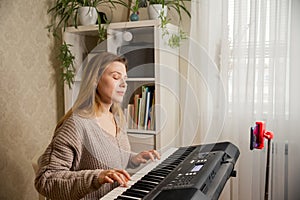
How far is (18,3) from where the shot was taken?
6.73 ft

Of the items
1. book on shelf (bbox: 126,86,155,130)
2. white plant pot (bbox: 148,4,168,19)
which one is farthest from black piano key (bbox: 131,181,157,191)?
white plant pot (bbox: 148,4,168,19)

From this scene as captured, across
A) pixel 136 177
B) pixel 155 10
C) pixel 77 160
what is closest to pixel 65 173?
pixel 77 160

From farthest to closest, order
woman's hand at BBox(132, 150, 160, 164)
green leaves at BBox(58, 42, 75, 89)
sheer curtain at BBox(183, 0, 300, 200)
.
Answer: green leaves at BBox(58, 42, 75, 89) → sheer curtain at BBox(183, 0, 300, 200) → woman's hand at BBox(132, 150, 160, 164)

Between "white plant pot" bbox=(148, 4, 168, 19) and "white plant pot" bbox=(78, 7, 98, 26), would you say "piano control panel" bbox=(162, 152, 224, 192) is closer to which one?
"white plant pot" bbox=(148, 4, 168, 19)

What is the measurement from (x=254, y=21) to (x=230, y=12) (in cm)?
16

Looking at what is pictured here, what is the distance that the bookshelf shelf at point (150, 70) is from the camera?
6.17 ft

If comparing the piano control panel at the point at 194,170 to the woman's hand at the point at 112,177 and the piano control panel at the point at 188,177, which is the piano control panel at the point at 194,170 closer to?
the piano control panel at the point at 188,177

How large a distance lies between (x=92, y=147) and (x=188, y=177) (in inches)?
16.3

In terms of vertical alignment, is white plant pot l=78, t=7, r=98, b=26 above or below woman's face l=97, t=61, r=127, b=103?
above

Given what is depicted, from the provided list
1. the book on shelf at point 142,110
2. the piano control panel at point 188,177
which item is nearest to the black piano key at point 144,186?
the piano control panel at point 188,177

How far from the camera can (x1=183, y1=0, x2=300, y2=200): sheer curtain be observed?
176 cm

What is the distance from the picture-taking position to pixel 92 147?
1.25 meters

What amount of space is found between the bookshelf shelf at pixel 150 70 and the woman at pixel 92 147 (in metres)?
0.38

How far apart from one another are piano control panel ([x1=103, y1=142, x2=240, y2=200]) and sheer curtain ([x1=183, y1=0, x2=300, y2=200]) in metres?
0.49
